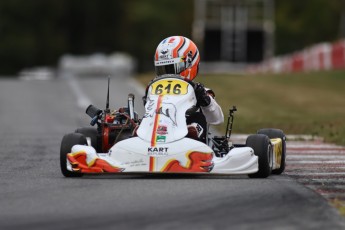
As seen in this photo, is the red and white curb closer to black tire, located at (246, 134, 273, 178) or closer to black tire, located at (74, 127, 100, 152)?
black tire, located at (246, 134, 273, 178)

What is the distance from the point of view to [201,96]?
1293cm

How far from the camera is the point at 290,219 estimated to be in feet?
30.5

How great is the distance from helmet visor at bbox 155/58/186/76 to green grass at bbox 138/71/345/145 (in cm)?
494

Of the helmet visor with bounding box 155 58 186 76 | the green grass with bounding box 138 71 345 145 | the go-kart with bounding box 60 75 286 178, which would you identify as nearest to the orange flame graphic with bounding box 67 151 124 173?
the go-kart with bounding box 60 75 286 178

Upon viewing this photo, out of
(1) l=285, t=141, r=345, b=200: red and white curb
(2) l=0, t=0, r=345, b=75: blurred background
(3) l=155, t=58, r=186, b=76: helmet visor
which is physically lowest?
(1) l=285, t=141, r=345, b=200: red and white curb

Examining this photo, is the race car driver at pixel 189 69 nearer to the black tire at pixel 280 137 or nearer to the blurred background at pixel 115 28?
the black tire at pixel 280 137

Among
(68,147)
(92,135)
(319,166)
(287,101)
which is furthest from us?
(287,101)

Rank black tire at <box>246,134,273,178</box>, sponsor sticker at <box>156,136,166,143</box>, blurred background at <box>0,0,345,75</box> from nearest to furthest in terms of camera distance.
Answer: sponsor sticker at <box>156,136,166,143</box>
black tire at <box>246,134,273,178</box>
blurred background at <box>0,0,345,75</box>

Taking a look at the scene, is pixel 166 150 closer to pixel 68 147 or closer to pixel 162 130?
pixel 162 130

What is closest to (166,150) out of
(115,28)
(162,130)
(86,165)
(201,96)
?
(162,130)

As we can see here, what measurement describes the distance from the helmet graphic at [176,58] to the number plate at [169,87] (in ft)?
0.72

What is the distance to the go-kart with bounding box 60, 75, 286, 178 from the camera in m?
12.1

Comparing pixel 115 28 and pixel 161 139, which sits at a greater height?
pixel 115 28

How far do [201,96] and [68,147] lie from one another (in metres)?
1.37
